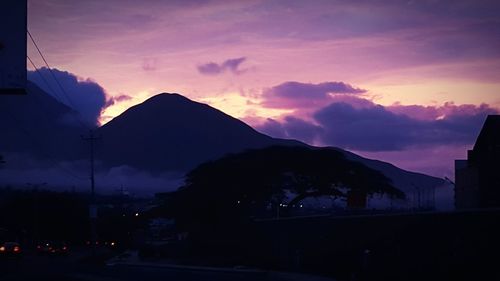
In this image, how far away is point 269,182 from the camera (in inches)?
Result: 2623

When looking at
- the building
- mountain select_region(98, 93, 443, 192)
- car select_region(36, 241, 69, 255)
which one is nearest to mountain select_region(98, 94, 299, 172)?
mountain select_region(98, 93, 443, 192)

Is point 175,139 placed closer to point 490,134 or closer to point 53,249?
point 53,249

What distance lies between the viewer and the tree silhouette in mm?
65062

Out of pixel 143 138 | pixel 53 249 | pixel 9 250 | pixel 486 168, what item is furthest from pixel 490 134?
pixel 143 138

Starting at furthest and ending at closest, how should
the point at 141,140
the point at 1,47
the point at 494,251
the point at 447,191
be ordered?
the point at 141,140 → the point at 447,191 → the point at 494,251 → the point at 1,47

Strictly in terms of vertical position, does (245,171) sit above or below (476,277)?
above

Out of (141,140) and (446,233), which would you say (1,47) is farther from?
(141,140)

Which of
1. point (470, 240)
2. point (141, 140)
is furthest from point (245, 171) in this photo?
point (141, 140)

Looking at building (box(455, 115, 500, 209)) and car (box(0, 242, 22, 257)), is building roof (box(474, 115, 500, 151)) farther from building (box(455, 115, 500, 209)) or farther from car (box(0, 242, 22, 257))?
car (box(0, 242, 22, 257))

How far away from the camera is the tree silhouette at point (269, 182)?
2562 inches

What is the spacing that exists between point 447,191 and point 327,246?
4088 centimetres

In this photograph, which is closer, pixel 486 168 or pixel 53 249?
pixel 486 168

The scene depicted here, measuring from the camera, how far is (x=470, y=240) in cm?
2517

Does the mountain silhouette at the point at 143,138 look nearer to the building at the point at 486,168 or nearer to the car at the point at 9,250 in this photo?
the car at the point at 9,250
